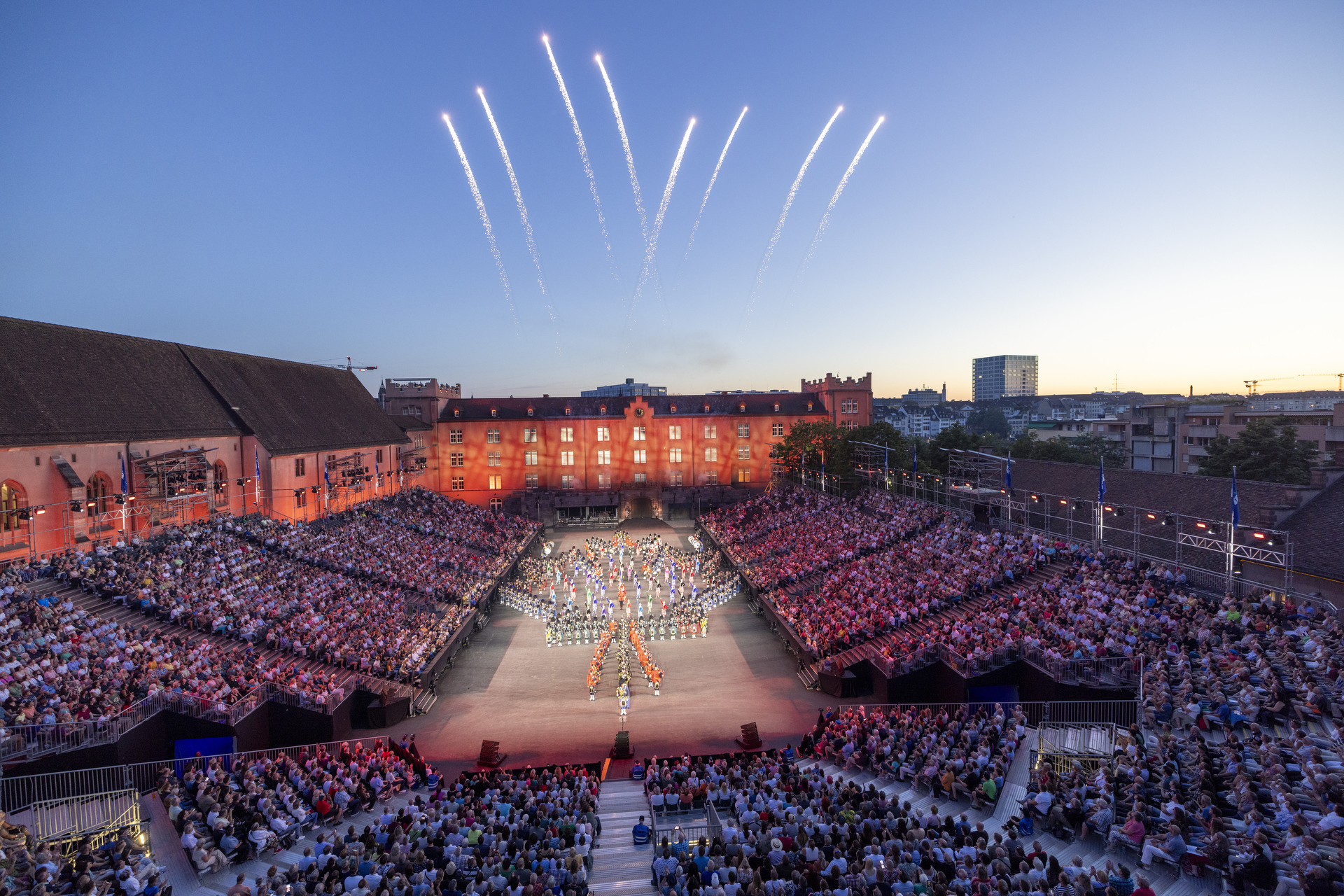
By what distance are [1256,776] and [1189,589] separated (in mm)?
10956

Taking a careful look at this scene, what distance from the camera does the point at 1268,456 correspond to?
46.2 meters

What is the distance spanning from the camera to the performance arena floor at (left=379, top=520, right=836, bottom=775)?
75.6 ft

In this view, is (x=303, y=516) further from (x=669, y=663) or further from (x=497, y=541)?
(x=669, y=663)

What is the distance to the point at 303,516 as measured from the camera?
44.4 m

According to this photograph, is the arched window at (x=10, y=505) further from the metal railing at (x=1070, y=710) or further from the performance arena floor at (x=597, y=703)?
the metal railing at (x=1070, y=710)

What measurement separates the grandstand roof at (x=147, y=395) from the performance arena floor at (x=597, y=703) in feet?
64.0

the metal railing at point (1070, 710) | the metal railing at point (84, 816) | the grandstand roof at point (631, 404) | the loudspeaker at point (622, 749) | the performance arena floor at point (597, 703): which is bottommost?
the performance arena floor at point (597, 703)

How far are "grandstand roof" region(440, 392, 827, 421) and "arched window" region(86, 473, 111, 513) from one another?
142 ft

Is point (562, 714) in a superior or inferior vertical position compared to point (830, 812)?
inferior

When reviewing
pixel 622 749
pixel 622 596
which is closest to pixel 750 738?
pixel 622 749

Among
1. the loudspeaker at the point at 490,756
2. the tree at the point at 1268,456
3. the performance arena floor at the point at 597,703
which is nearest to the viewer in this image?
the loudspeaker at the point at 490,756

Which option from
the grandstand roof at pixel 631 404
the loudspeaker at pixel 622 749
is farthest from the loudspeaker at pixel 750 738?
the grandstand roof at pixel 631 404

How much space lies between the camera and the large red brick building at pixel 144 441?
28.1 m

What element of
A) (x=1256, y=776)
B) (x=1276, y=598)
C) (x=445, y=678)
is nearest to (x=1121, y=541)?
(x=1276, y=598)
